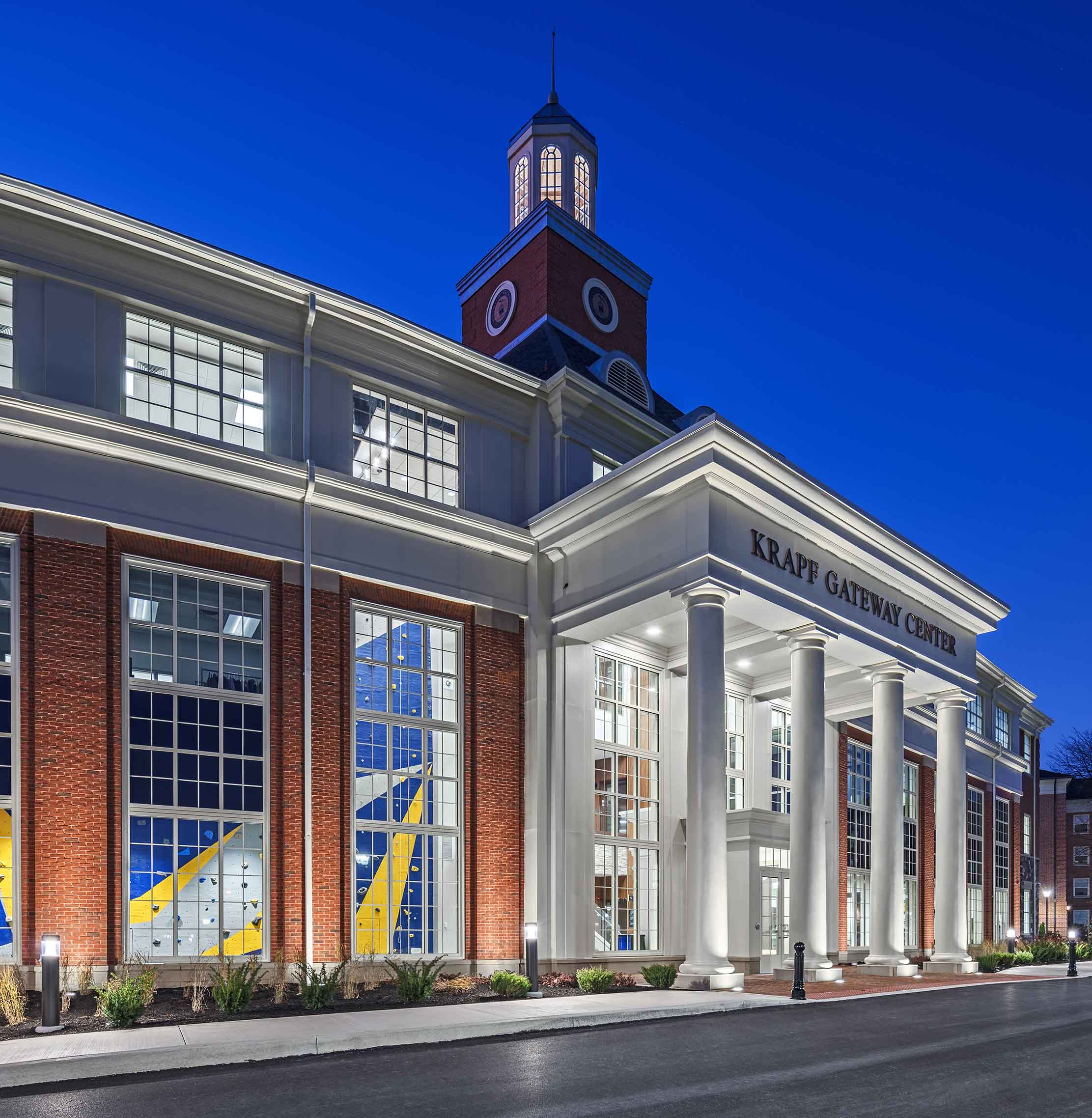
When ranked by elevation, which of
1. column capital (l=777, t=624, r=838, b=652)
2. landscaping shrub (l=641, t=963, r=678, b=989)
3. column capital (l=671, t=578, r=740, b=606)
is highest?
column capital (l=671, t=578, r=740, b=606)

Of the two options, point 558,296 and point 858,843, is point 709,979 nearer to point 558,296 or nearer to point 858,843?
point 858,843

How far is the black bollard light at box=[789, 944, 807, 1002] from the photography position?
18203 millimetres

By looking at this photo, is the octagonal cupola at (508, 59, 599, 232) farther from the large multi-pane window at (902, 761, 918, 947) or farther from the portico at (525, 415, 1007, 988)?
the large multi-pane window at (902, 761, 918, 947)

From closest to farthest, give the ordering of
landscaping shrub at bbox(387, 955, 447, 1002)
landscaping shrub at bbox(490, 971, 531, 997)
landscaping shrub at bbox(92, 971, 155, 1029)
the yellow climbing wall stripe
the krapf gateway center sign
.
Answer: landscaping shrub at bbox(92, 971, 155, 1029)
landscaping shrub at bbox(387, 955, 447, 1002)
landscaping shrub at bbox(490, 971, 531, 997)
the yellow climbing wall stripe
the krapf gateway center sign

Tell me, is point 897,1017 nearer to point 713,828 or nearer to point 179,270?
point 713,828

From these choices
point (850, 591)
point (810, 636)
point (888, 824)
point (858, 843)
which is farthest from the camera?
point (858, 843)

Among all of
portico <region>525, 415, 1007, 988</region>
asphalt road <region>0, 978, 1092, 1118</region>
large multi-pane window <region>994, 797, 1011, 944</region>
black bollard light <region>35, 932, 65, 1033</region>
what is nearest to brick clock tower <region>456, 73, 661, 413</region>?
portico <region>525, 415, 1007, 988</region>

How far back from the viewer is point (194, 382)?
1925 centimetres

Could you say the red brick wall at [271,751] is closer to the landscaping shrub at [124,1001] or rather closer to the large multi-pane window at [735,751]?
the landscaping shrub at [124,1001]

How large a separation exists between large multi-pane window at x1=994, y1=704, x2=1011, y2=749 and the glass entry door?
85.9 feet

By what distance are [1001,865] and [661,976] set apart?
34.2m

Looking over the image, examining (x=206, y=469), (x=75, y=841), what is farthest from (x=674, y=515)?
(x=75, y=841)

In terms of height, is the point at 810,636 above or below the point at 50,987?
above

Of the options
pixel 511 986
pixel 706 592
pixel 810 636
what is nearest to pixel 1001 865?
pixel 810 636
